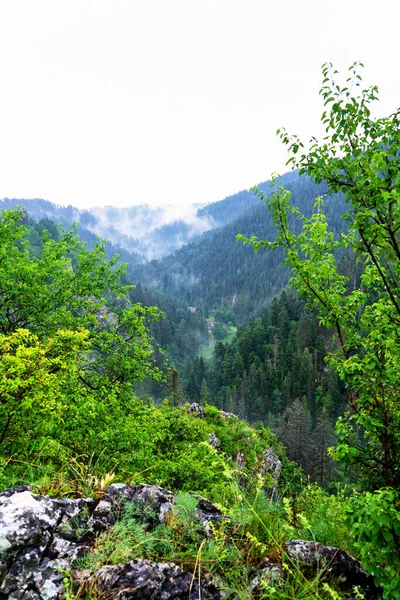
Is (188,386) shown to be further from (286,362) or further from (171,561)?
(171,561)

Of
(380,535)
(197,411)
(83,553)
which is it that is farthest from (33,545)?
(197,411)

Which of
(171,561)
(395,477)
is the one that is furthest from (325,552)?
(171,561)

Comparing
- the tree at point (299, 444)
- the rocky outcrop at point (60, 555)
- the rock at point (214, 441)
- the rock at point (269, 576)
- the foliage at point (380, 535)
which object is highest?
the rocky outcrop at point (60, 555)

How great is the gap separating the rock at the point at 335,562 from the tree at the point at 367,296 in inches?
12.8

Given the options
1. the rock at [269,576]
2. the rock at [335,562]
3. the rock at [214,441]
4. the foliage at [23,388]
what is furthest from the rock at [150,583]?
the rock at [214,441]

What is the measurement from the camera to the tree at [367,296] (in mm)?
3537

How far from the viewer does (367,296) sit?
17.6 ft

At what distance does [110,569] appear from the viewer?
3.46 metres

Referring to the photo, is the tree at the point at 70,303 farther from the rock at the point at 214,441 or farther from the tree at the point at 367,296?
the rock at the point at 214,441

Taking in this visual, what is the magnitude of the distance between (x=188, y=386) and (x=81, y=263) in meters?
94.1

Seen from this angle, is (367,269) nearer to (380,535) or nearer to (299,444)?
(380,535)

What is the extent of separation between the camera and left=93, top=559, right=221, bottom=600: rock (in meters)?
3.31

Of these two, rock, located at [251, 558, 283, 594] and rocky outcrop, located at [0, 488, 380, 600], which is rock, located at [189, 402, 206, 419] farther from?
rock, located at [251, 558, 283, 594]

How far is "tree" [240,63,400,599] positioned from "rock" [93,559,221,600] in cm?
186
